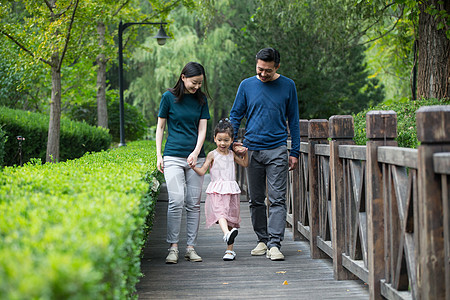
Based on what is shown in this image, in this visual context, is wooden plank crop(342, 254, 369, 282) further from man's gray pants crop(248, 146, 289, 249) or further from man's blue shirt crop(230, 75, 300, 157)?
man's blue shirt crop(230, 75, 300, 157)

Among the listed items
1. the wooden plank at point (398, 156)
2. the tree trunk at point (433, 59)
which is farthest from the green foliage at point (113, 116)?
the wooden plank at point (398, 156)

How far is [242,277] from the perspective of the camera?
16.2 ft

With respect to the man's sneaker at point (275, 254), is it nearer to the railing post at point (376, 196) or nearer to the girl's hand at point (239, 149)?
the girl's hand at point (239, 149)

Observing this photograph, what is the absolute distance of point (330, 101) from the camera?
19375mm

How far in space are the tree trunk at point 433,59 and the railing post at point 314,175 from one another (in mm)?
4308

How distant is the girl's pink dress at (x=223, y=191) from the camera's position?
566cm

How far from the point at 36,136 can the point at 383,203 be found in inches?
405

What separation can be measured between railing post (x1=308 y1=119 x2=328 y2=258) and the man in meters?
0.16

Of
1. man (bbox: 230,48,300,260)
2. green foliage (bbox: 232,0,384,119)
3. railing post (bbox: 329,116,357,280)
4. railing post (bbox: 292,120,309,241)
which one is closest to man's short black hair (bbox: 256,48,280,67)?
man (bbox: 230,48,300,260)

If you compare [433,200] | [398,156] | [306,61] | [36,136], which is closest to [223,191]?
[398,156]

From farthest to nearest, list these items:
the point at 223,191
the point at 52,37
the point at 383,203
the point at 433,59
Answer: the point at 52,37
the point at 433,59
the point at 223,191
the point at 383,203

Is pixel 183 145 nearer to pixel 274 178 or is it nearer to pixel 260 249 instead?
pixel 274 178

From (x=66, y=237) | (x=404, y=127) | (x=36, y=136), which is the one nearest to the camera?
(x=66, y=237)

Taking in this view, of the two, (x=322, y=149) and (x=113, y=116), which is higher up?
(x=113, y=116)
